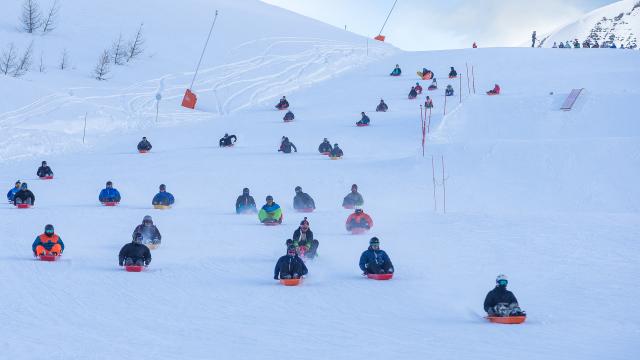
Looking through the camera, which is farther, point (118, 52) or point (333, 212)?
point (118, 52)

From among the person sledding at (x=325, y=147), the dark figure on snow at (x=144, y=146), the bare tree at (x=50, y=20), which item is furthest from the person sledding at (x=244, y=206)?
the bare tree at (x=50, y=20)

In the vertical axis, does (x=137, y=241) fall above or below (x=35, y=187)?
below

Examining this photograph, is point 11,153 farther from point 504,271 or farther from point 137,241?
point 504,271

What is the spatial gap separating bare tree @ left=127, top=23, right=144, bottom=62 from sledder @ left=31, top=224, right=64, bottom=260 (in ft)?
117

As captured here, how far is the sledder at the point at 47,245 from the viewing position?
45.1ft

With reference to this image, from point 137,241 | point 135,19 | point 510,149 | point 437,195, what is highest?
point 135,19

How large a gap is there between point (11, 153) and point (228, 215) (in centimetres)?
1274

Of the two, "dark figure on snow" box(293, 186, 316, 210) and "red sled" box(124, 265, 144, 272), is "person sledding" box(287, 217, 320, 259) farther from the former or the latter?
"dark figure on snow" box(293, 186, 316, 210)

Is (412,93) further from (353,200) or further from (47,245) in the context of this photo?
(47,245)

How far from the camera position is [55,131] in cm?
3212

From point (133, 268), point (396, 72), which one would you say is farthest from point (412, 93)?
point (133, 268)

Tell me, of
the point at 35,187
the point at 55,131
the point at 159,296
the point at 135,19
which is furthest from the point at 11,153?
the point at 135,19

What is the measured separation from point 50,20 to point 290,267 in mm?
44785

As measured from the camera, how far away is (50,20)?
52594 millimetres
